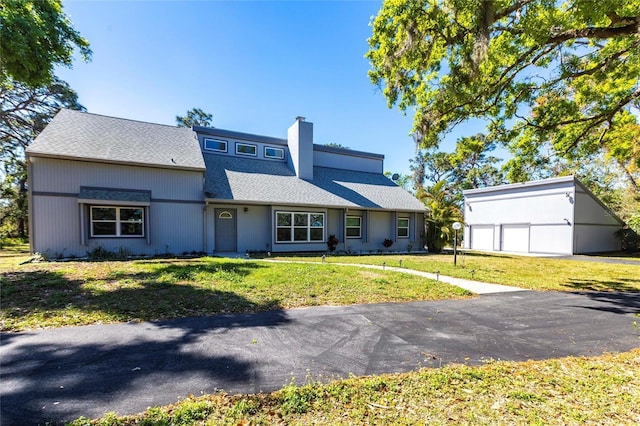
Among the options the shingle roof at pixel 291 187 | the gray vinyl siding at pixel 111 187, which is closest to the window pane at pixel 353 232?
the shingle roof at pixel 291 187

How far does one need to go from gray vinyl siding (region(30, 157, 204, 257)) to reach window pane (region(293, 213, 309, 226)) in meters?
4.72

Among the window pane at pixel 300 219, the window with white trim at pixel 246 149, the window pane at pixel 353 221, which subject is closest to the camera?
the window pane at pixel 300 219

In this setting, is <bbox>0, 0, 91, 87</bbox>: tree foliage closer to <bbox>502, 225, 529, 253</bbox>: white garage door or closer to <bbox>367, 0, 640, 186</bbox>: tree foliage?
<bbox>367, 0, 640, 186</bbox>: tree foliage

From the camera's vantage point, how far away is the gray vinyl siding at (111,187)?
10.8 m

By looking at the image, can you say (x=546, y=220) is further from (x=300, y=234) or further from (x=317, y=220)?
(x=300, y=234)

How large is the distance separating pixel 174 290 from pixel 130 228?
302 inches

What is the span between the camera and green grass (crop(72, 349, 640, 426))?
2381 millimetres

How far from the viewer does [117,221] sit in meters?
12.0

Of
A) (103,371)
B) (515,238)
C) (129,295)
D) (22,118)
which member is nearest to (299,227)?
(129,295)

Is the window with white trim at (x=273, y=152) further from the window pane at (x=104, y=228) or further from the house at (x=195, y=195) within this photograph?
the window pane at (x=104, y=228)

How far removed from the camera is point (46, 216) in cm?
1083

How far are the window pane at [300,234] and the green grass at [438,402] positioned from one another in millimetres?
12216

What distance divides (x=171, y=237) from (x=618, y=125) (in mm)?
19110

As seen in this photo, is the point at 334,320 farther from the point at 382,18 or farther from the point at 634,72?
the point at 634,72
